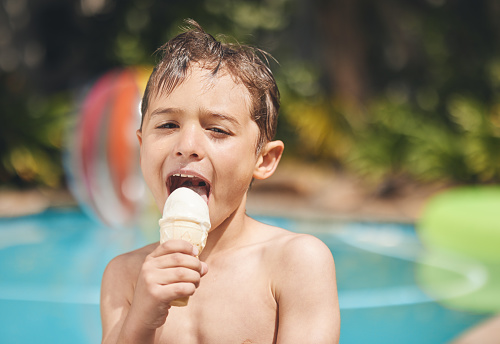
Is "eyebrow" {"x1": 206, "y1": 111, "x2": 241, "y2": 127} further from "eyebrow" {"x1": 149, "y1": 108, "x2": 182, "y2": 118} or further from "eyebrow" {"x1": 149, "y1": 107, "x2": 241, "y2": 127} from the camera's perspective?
"eyebrow" {"x1": 149, "y1": 108, "x2": 182, "y2": 118}

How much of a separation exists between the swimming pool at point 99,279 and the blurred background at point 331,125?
0.04 m

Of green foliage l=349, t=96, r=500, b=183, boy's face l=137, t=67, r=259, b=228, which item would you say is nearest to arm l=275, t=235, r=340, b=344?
boy's face l=137, t=67, r=259, b=228

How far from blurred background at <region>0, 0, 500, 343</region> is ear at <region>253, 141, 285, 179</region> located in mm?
2919

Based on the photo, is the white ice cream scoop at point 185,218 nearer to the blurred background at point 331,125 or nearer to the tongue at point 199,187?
the tongue at point 199,187

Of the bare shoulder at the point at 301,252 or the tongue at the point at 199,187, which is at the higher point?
the tongue at the point at 199,187

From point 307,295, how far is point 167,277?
1.66 ft

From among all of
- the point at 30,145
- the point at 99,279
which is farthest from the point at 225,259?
the point at 30,145

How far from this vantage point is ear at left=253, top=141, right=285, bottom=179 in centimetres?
224

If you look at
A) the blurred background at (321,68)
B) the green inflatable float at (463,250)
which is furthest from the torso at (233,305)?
the blurred background at (321,68)

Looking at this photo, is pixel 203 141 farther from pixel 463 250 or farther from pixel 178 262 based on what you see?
pixel 463 250

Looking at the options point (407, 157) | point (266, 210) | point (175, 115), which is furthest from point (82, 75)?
point (175, 115)

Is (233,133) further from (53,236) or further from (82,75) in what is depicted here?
(82,75)

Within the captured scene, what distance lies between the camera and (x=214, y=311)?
210 centimetres

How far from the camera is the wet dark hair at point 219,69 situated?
209 centimetres
